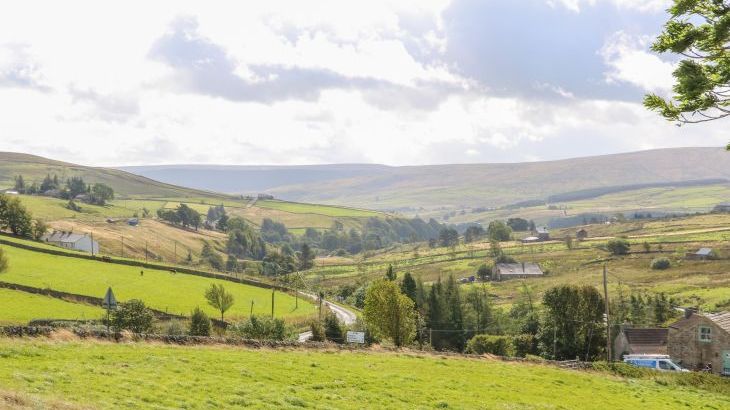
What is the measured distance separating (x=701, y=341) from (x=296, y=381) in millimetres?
64094

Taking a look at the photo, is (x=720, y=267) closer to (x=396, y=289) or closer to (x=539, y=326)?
(x=539, y=326)

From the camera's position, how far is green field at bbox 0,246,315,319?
344ft

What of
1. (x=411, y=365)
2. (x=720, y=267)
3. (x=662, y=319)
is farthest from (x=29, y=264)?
(x=720, y=267)

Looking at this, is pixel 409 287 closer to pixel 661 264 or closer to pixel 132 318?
pixel 132 318

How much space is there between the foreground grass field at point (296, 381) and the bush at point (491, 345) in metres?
46.5

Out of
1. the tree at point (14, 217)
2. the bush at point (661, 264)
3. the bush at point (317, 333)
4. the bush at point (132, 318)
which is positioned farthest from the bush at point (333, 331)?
the bush at point (661, 264)

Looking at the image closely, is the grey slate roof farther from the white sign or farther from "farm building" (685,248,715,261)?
"farm building" (685,248,715,261)

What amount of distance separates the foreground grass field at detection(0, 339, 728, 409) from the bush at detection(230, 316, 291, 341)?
37.7m

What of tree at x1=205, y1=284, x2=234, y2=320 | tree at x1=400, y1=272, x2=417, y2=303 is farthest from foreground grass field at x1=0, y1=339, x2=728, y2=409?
tree at x1=400, y1=272, x2=417, y2=303

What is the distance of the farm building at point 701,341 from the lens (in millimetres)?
74750

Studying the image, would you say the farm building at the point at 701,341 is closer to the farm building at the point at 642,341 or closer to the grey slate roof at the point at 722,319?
the grey slate roof at the point at 722,319

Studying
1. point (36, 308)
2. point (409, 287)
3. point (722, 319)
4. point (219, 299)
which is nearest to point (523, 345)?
point (409, 287)

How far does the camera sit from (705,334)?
3024 inches

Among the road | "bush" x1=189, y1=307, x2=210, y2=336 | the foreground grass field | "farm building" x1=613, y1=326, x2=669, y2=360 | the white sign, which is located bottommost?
the road
